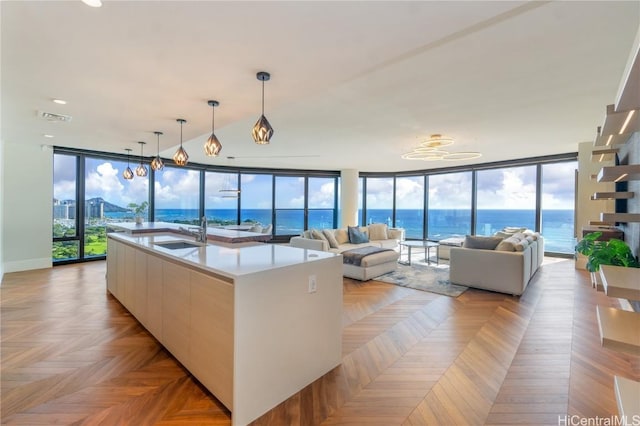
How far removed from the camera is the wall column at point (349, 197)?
9727mm

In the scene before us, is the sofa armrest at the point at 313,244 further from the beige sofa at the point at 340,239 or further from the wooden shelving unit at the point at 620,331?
the wooden shelving unit at the point at 620,331

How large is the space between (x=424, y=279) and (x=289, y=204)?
604cm

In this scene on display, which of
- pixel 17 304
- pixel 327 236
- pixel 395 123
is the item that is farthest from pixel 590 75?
pixel 17 304

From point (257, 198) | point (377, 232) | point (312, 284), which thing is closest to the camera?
point (312, 284)

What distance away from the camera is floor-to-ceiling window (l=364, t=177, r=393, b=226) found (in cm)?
1066

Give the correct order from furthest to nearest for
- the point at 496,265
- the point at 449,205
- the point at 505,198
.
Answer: the point at 449,205 → the point at 505,198 → the point at 496,265

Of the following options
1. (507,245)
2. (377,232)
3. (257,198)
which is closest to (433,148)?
(507,245)

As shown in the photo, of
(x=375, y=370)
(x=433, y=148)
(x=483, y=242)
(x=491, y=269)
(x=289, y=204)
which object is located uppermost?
(x=433, y=148)

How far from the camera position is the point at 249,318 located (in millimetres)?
1776

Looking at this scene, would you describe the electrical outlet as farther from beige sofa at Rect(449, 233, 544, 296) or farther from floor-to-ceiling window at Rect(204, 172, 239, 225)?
floor-to-ceiling window at Rect(204, 172, 239, 225)

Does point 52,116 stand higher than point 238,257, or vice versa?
point 52,116

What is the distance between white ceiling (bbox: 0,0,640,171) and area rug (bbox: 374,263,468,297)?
2.53 metres

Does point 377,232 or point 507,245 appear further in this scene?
point 377,232

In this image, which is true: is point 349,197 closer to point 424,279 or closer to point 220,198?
point 220,198
